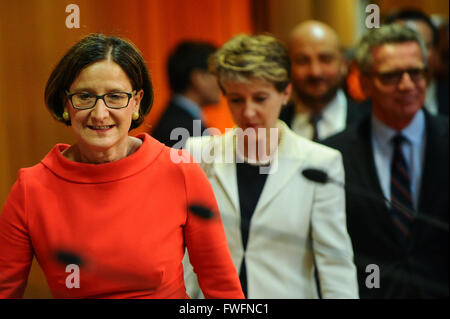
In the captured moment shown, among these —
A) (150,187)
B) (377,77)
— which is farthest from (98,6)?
(377,77)

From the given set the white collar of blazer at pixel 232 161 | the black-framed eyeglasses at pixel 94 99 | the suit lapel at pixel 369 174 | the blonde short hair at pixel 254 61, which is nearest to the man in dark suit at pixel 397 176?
the suit lapel at pixel 369 174

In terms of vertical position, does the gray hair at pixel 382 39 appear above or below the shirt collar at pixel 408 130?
above

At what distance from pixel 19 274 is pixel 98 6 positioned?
1.79 feet

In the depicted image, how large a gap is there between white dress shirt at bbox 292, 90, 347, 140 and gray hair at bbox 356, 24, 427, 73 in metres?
0.46

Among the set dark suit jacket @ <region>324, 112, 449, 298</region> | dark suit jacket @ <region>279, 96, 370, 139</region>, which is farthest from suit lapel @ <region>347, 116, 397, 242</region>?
dark suit jacket @ <region>279, 96, 370, 139</region>

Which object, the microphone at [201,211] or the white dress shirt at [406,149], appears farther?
the white dress shirt at [406,149]

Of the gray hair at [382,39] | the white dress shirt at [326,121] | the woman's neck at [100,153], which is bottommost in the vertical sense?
the white dress shirt at [326,121]

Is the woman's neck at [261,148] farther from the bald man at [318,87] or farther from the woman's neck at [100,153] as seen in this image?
the bald man at [318,87]

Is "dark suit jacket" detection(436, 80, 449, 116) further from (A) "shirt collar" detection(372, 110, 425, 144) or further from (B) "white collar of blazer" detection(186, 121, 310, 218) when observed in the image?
(B) "white collar of blazer" detection(186, 121, 310, 218)

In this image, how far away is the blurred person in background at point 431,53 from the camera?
260cm

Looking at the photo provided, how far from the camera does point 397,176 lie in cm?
192

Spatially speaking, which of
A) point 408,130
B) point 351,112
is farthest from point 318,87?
point 408,130

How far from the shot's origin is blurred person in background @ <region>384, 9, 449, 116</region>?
2.60m

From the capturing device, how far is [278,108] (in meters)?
1.71
